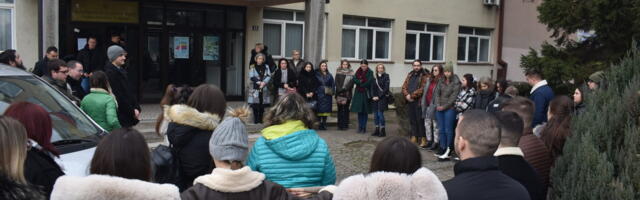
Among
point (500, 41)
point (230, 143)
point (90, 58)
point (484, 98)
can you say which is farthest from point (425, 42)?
point (230, 143)

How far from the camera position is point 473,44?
22.6 meters

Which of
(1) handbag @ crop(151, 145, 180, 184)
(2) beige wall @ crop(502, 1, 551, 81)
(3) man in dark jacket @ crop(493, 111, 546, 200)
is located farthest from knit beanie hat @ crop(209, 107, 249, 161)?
(2) beige wall @ crop(502, 1, 551, 81)

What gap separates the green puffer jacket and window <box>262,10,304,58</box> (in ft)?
34.4

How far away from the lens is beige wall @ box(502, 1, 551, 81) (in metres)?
21.8

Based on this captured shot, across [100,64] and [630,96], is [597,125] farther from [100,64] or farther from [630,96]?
[100,64]

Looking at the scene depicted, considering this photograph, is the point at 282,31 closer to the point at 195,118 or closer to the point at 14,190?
the point at 195,118

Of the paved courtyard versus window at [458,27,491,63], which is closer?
the paved courtyard

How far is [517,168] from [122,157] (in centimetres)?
224

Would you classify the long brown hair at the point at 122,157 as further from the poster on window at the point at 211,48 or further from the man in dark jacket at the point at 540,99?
the poster on window at the point at 211,48

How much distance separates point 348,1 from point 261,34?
3015 millimetres

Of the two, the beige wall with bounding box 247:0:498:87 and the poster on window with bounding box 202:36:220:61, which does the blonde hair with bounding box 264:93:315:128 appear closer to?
the poster on window with bounding box 202:36:220:61

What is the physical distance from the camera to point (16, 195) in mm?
2510

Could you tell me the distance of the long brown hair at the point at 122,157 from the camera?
276cm

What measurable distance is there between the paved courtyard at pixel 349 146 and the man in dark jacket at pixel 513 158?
489cm
